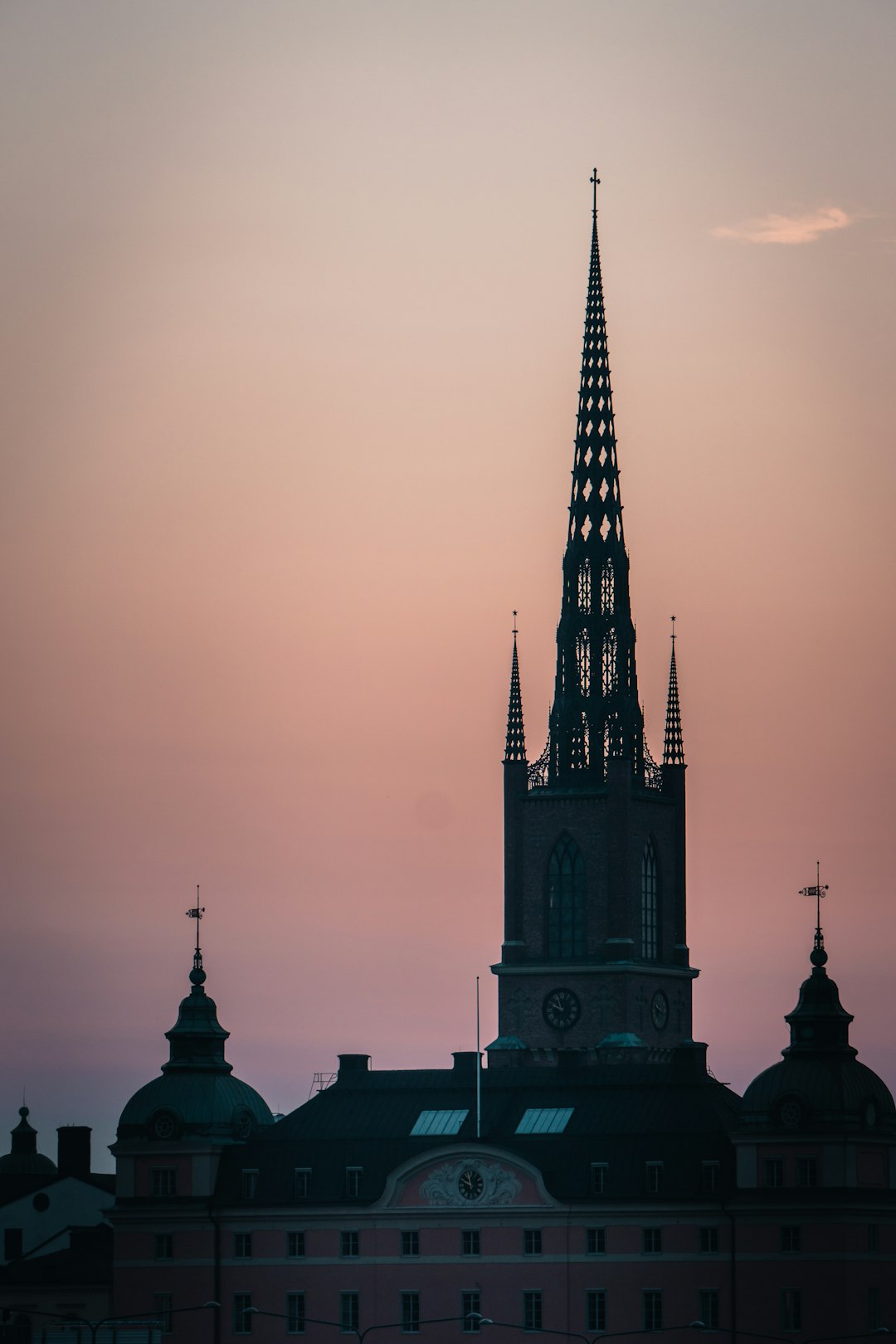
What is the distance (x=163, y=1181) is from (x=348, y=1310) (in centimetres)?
1117

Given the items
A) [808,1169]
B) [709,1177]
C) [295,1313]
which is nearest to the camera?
[808,1169]

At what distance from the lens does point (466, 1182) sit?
171375 mm

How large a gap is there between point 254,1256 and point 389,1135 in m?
8.13

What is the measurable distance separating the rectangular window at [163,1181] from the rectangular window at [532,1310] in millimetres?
17454

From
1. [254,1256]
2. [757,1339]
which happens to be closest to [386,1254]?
[254,1256]

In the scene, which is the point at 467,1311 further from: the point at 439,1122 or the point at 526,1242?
the point at 439,1122

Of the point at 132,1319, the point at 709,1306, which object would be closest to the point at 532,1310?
the point at 709,1306

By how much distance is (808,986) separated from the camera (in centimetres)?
17312

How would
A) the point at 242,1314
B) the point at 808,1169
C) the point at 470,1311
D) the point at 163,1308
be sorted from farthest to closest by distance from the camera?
the point at 163,1308
the point at 242,1314
the point at 470,1311
the point at 808,1169

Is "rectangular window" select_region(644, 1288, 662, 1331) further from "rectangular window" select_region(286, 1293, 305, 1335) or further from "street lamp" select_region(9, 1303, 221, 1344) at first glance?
"street lamp" select_region(9, 1303, 221, 1344)

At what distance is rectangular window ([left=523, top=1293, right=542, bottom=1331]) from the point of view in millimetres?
168000

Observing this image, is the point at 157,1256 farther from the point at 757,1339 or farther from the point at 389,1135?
the point at 757,1339

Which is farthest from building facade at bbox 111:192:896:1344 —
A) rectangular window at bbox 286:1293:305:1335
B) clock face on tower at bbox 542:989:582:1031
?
clock face on tower at bbox 542:989:582:1031

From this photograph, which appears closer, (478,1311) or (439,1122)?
(478,1311)
